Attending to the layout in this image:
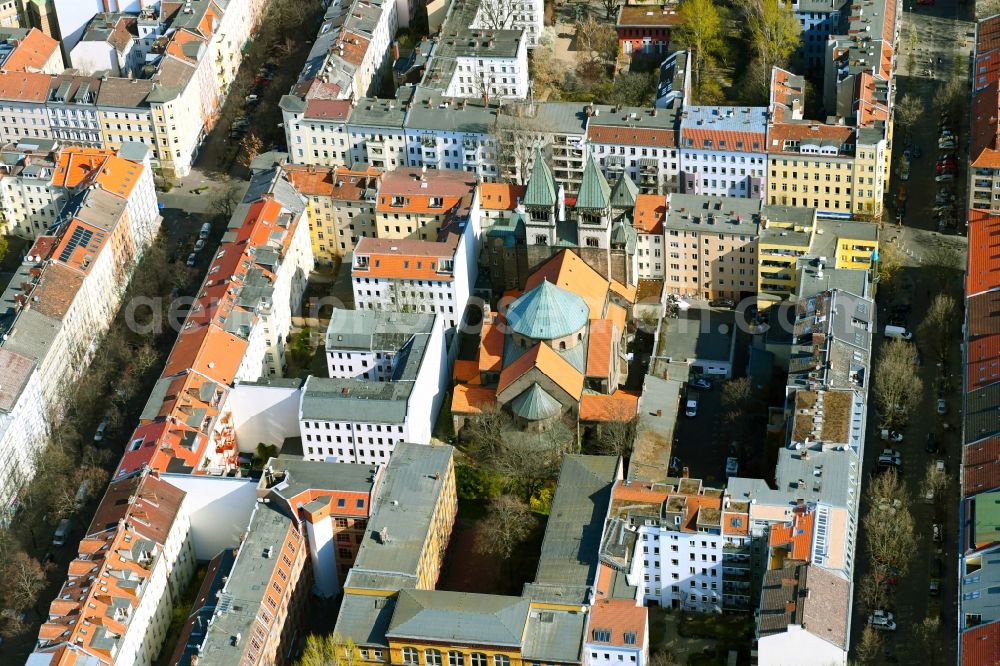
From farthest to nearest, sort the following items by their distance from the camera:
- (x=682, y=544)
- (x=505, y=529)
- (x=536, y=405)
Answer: (x=536, y=405)
(x=505, y=529)
(x=682, y=544)

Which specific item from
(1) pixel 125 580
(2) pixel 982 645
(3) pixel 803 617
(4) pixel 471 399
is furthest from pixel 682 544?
(1) pixel 125 580

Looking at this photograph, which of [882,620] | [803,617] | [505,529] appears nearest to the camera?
[803,617]

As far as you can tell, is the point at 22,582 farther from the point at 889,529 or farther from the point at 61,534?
the point at 889,529

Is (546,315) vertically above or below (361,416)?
above

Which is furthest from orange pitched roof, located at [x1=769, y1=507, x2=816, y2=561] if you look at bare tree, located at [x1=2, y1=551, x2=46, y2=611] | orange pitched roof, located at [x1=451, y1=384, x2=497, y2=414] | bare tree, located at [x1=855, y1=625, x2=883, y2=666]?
bare tree, located at [x1=2, y1=551, x2=46, y2=611]

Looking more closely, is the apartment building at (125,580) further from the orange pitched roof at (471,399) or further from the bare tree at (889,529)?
the bare tree at (889,529)

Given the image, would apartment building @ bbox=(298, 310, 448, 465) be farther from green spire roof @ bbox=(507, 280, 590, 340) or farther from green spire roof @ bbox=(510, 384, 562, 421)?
green spire roof @ bbox=(507, 280, 590, 340)

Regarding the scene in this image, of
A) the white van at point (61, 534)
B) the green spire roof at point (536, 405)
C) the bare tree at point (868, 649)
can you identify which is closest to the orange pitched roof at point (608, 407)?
the green spire roof at point (536, 405)
